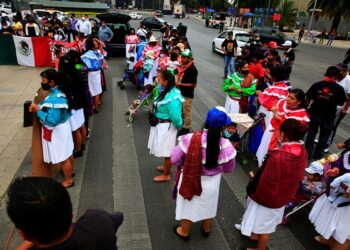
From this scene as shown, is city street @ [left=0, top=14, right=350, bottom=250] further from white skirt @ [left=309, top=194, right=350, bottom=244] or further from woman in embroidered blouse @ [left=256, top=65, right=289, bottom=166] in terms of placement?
woman in embroidered blouse @ [left=256, top=65, right=289, bottom=166]

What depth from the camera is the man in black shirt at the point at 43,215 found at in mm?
1449

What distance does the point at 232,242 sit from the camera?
3.88m

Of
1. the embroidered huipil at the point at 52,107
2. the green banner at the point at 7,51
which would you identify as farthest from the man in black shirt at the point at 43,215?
the green banner at the point at 7,51

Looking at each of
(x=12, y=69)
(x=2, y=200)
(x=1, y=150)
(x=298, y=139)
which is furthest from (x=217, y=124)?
(x=12, y=69)

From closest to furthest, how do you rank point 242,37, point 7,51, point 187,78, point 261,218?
point 261,218
point 187,78
point 7,51
point 242,37

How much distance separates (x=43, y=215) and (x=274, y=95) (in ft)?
15.1

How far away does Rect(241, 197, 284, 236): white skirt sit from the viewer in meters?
3.33

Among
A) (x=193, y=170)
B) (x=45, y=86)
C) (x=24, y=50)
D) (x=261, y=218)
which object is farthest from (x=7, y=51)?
(x=261, y=218)

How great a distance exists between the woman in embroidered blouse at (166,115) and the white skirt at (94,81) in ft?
10.9

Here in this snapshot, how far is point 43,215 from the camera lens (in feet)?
4.74

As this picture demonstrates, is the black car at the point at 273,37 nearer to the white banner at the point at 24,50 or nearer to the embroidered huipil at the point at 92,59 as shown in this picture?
the white banner at the point at 24,50

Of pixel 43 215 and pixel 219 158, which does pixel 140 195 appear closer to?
pixel 219 158

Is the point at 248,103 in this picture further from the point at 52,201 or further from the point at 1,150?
the point at 52,201

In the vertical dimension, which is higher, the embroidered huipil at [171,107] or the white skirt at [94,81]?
the embroidered huipil at [171,107]
